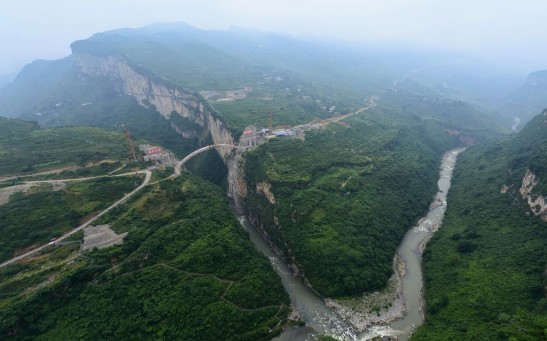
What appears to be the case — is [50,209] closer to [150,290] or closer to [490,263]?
[150,290]

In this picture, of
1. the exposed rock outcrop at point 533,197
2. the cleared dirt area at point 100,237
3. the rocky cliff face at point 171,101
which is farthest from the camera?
the rocky cliff face at point 171,101

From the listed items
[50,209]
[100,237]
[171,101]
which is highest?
[171,101]

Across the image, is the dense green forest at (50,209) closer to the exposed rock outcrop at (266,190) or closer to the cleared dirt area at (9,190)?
the cleared dirt area at (9,190)

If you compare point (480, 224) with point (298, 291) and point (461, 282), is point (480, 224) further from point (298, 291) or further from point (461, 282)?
point (298, 291)

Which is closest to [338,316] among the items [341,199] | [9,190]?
[341,199]

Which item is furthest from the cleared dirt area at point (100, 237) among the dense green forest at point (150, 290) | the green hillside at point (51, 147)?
the green hillside at point (51, 147)

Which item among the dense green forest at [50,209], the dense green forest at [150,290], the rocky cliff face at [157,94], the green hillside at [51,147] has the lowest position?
the dense green forest at [150,290]

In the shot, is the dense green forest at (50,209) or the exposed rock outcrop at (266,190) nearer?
the dense green forest at (50,209)
